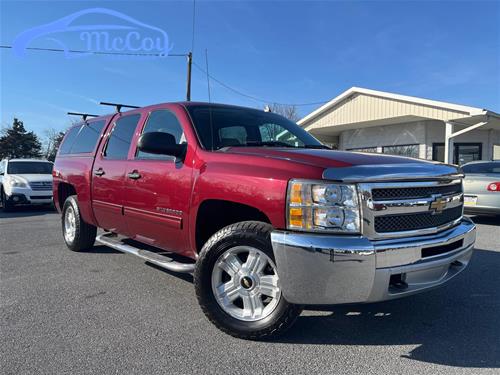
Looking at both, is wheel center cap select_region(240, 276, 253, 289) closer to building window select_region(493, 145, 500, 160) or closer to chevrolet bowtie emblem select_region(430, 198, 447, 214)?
chevrolet bowtie emblem select_region(430, 198, 447, 214)

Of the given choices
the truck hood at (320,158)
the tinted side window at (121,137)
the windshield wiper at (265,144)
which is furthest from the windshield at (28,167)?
the truck hood at (320,158)

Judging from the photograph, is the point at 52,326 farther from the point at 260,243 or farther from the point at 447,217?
the point at 447,217

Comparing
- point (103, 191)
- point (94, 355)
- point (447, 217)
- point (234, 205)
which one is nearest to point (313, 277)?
point (234, 205)

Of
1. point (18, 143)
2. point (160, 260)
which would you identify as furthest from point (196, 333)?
point (18, 143)

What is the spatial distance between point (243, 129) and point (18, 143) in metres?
54.1

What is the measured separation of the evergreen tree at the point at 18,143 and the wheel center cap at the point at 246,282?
5453cm

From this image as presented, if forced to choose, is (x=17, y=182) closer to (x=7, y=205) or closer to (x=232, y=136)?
(x=7, y=205)

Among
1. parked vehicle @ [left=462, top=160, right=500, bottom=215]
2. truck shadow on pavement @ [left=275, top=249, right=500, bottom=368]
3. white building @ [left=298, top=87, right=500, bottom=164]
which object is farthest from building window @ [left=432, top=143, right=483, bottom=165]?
truck shadow on pavement @ [left=275, top=249, right=500, bottom=368]

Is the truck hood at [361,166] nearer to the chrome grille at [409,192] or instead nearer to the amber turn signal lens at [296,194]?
the chrome grille at [409,192]

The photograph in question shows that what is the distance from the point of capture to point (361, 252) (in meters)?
2.57

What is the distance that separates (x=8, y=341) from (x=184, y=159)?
1.95 meters

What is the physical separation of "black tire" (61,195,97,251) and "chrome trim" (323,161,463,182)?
4.27 m

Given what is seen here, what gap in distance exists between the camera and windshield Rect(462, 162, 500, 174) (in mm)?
8662

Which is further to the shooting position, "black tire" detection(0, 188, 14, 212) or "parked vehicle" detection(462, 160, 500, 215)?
"black tire" detection(0, 188, 14, 212)
